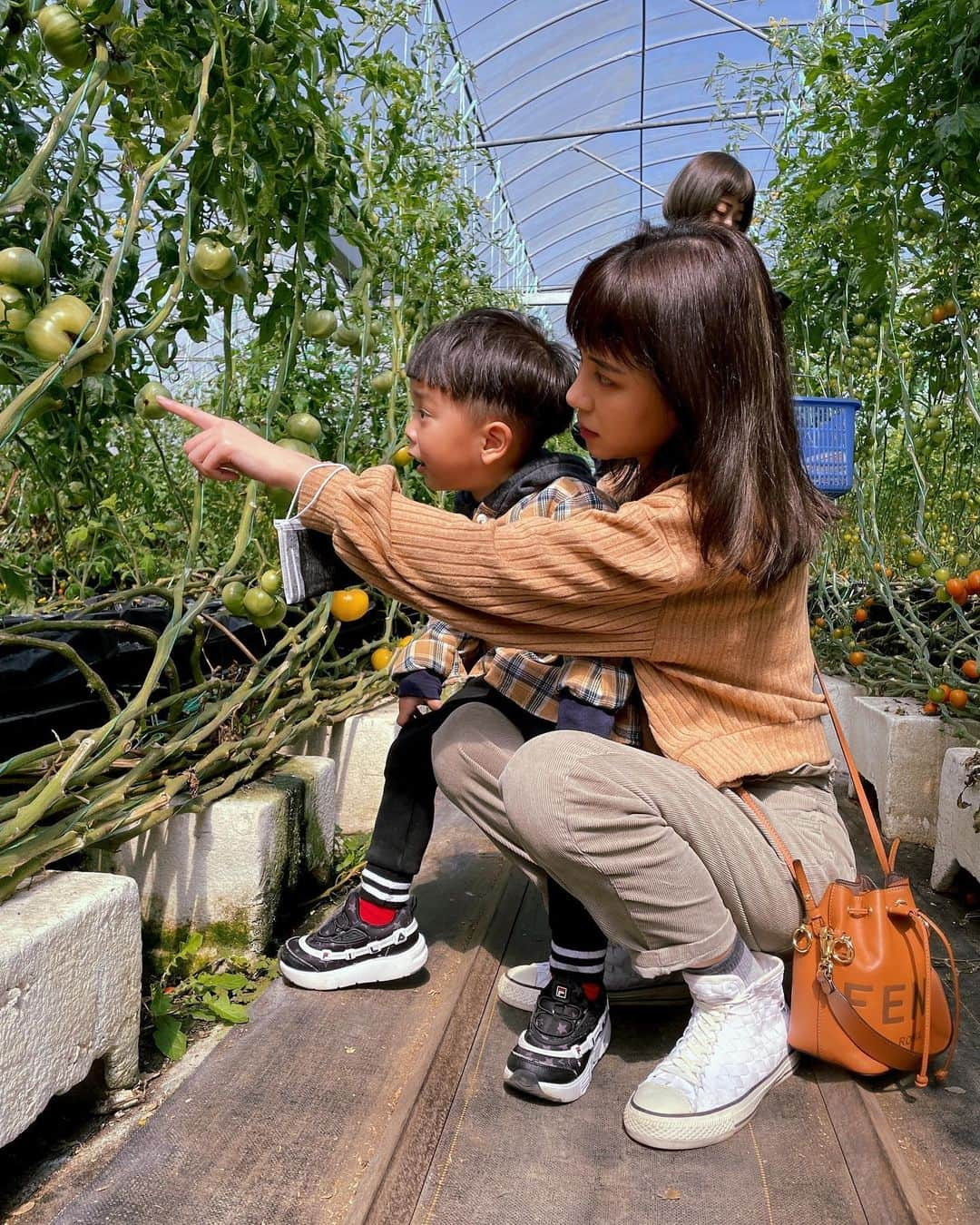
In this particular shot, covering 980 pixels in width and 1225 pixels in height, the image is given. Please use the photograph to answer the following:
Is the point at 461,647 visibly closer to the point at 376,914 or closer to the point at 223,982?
the point at 376,914

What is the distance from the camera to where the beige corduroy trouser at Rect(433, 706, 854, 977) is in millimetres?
1149

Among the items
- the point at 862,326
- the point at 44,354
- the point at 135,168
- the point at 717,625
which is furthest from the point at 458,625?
the point at 862,326

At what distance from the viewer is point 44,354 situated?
105 centimetres

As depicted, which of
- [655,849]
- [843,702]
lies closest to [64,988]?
[655,849]

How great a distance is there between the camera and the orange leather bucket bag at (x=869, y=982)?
3.76ft

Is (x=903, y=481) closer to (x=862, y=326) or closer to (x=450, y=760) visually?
(x=862, y=326)

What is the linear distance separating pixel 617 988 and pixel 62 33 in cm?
132

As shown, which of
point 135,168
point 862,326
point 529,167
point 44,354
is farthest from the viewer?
point 529,167

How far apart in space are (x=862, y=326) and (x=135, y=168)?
244cm

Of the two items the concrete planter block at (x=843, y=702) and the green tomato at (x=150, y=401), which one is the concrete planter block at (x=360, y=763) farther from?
the concrete planter block at (x=843, y=702)

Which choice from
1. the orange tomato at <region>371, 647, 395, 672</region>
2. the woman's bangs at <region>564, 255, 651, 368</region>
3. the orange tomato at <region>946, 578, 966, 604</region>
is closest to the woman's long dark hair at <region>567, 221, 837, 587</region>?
the woman's bangs at <region>564, 255, 651, 368</region>

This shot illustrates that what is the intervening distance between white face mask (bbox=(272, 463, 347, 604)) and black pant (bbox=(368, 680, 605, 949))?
0.30 metres

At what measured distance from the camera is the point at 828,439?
8.05ft

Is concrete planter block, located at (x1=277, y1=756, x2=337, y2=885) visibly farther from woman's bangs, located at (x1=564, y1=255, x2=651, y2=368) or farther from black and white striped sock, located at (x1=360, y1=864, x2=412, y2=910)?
woman's bangs, located at (x1=564, y1=255, x2=651, y2=368)
